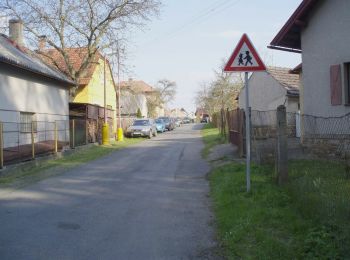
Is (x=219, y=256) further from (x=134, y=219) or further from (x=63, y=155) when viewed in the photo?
(x=63, y=155)

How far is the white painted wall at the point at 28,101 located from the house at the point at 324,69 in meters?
10.3

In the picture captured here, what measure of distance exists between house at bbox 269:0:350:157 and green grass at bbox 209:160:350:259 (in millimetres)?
3875

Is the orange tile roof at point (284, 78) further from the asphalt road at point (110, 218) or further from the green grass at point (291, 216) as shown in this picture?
the green grass at point (291, 216)

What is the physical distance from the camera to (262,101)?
30.2 meters

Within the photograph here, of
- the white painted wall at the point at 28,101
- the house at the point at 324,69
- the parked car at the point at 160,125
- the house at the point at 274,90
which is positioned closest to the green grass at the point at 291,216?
the house at the point at 324,69

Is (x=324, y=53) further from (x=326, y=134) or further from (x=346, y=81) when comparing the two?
(x=326, y=134)

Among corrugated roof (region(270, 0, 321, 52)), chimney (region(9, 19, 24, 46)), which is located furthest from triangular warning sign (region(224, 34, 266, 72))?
chimney (region(9, 19, 24, 46))

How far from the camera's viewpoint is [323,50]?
45.2 feet

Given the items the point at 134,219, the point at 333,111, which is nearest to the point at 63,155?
the point at 333,111

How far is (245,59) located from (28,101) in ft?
48.6

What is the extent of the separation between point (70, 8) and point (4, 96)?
13.9m

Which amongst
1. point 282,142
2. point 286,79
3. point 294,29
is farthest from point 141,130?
point 282,142

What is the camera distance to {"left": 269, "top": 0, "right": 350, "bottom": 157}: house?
12.9 m

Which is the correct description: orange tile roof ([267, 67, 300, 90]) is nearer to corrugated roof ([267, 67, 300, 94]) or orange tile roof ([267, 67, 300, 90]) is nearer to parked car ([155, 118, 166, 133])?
corrugated roof ([267, 67, 300, 94])
